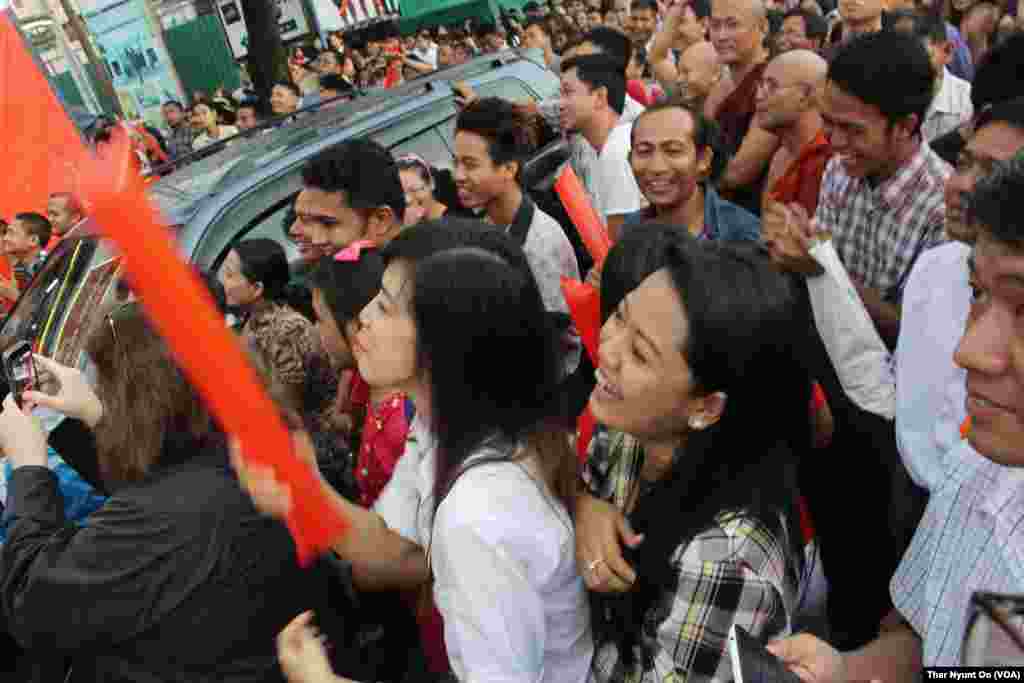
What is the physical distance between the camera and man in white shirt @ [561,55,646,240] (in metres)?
3.44

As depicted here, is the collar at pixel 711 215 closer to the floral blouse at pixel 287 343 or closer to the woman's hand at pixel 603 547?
the floral blouse at pixel 287 343

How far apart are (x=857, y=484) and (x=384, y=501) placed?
129 cm

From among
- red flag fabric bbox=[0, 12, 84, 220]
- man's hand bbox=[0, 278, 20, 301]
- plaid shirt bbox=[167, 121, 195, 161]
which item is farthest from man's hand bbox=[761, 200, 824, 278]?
plaid shirt bbox=[167, 121, 195, 161]

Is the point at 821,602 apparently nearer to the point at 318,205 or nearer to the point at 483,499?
the point at 483,499

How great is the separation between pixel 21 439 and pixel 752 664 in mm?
1613

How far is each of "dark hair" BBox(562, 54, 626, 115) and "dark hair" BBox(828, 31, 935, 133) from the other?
1.64 m

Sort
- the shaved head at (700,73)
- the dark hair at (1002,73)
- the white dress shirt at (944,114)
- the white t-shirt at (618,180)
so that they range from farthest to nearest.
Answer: the shaved head at (700,73) < the white dress shirt at (944,114) < the white t-shirt at (618,180) < the dark hair at (1002,73)

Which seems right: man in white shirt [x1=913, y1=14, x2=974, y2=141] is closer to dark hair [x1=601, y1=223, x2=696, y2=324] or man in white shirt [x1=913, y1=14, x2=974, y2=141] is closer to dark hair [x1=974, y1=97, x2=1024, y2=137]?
dark hair [x1=974, y1=97, x2=1024, y2=137]

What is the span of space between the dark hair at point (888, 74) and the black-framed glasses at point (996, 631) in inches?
81.1

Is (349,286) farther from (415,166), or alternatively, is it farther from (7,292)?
(7,292)

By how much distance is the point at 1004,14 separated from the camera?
5434 mm

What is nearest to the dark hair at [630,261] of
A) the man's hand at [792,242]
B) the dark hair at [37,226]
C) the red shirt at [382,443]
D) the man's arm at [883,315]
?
the man's hand at [792,242]

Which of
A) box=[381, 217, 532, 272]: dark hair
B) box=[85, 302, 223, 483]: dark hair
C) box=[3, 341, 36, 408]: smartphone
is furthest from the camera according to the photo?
box=[3, 341, 36, 408]: smartphone

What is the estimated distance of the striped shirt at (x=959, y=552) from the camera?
1.10m
